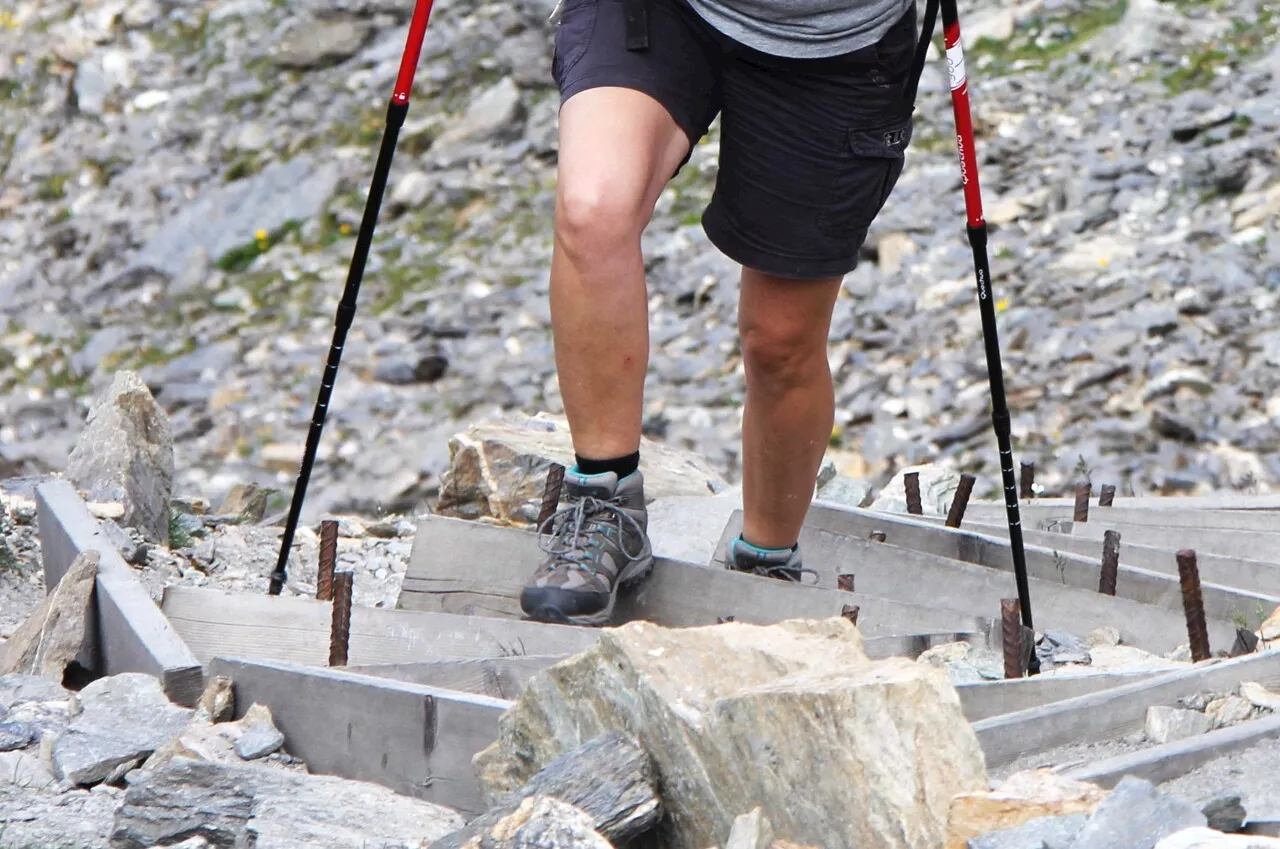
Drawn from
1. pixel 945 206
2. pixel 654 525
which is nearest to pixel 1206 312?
pixel 945 206

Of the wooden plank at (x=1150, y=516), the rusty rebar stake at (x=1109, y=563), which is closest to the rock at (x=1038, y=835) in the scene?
the rusty rebar stake at (x=1109, y=563)

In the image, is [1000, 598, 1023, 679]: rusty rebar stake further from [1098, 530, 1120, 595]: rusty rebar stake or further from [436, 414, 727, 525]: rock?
[436, 414, 727, 525]: rock

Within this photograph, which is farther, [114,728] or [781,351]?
[781,351]

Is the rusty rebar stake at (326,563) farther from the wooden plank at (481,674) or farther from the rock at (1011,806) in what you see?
the rock at (1011,806)

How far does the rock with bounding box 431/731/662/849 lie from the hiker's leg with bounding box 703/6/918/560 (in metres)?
1.66

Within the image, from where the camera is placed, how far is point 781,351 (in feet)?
13.3

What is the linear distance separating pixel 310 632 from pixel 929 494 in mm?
3104

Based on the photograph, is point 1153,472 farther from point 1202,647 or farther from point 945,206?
point 1202,647

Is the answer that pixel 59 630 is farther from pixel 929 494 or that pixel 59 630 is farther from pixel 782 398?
pixel 929 494

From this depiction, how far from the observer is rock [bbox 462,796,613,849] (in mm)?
2262

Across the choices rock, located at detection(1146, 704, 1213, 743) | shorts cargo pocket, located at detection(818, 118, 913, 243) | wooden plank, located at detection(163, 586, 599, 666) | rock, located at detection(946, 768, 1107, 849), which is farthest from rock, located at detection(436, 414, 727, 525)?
rock, located at detection(946, 768, 1107, 849)

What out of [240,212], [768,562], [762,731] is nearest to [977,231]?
[768,562]

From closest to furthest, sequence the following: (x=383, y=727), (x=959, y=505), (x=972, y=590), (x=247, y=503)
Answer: (x=383, y=727)
(x=972, y=590)
(x=959, y=505)
(x=247, y=503)

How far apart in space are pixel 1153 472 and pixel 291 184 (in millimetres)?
8941
